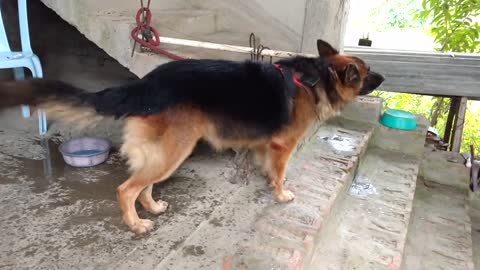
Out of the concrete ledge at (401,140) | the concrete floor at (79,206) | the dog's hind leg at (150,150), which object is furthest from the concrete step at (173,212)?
the concrete ledge at (401,140)

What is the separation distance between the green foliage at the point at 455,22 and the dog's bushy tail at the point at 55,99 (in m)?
5.94

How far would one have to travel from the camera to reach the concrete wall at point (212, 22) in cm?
353

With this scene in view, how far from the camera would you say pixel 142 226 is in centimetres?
240

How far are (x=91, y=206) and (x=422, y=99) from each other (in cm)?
718

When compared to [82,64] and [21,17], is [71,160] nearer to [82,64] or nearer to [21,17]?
[21,17]

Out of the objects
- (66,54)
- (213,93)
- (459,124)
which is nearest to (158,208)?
(213,93)

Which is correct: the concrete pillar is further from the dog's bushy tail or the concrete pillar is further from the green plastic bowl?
the dog's bushy tail

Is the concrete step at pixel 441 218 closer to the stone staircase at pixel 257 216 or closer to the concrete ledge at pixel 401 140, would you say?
the stone staircase at pixel 257 216

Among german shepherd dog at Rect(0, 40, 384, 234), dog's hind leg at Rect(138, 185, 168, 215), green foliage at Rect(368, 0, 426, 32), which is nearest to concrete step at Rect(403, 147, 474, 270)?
german shepherd dog at Rect(0, 40, 384, 234)

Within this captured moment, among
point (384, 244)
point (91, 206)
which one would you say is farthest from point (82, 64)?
point (384, 244)

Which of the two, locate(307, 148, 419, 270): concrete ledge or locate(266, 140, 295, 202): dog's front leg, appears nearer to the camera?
locate(307, 148, 419, 270): concrete ledge

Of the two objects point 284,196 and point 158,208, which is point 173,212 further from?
point 284,196

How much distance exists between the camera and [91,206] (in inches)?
104

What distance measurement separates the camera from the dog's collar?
2631 millimetres
